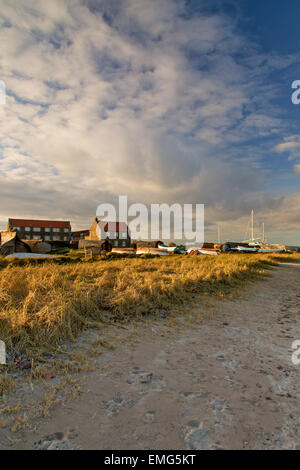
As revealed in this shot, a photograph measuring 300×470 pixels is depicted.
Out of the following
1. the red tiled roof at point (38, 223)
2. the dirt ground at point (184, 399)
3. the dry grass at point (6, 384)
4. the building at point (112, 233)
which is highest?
the red tiled roof at point (38, 223)

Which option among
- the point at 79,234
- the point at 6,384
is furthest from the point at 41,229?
the point at 6,384

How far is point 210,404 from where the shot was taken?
2689mm

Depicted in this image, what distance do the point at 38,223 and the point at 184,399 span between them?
86291mm

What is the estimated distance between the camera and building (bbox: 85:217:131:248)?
72312 millimetres

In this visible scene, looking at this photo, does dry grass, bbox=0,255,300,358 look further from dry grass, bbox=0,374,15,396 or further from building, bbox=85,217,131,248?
building, bbox=85,217,131,248

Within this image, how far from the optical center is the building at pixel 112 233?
72.3 meters

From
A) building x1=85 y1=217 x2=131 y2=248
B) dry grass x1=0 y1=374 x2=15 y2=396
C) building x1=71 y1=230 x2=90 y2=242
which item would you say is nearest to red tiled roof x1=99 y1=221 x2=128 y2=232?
building x1=85 y1=217 x2=131 y2=248

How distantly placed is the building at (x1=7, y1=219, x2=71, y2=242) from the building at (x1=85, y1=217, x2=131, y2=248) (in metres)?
11.2

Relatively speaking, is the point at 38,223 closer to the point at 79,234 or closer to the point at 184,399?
the point at 79,234

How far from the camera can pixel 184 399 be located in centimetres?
278

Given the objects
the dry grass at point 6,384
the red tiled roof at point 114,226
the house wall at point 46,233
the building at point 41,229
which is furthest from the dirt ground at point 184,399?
the house wall at point 46,233

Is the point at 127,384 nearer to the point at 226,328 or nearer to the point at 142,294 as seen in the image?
the point at 226,328

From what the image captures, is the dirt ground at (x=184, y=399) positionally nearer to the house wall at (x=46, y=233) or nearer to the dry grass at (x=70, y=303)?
the dry grass at (x=70, y=303)
